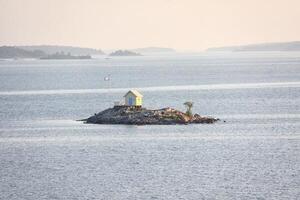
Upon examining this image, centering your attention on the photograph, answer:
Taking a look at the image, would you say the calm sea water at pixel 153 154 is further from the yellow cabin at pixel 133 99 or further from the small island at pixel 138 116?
the yellow cabin at pixel 133 99

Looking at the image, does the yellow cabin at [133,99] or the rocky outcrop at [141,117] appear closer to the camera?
the rocky outcrop at [141,117]

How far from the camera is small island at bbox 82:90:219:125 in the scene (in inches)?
4006

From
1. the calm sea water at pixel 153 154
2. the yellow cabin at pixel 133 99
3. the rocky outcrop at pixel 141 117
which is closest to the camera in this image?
the calm sea water at pixel 153 154

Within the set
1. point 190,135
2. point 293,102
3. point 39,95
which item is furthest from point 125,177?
point 39,95

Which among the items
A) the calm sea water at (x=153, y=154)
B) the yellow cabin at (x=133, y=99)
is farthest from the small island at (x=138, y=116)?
the calm sea water at (x=153, y=154)

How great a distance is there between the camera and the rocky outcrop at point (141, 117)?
334 feet

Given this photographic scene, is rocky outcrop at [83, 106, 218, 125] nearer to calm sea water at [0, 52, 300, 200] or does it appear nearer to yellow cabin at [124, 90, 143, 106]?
yellow cabin at [124, 90, 143, 106]

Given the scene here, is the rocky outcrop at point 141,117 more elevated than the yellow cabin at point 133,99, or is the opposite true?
the yellow cabin at point 133,99

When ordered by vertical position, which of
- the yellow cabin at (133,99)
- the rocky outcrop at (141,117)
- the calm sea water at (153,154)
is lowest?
the calm sea water at (153,154)

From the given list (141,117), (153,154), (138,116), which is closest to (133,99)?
(138,116)

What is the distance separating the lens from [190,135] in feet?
306

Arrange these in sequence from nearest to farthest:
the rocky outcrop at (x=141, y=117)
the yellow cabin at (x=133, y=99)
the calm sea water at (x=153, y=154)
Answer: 1. the calm sea water at (x=153, y=154)
2. the rocky outcrop at (x=141, y=117)
3. the yellow cabin at (x=133, y=99)

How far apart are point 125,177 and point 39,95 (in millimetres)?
90990

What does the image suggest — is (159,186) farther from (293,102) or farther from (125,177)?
(293,102)
